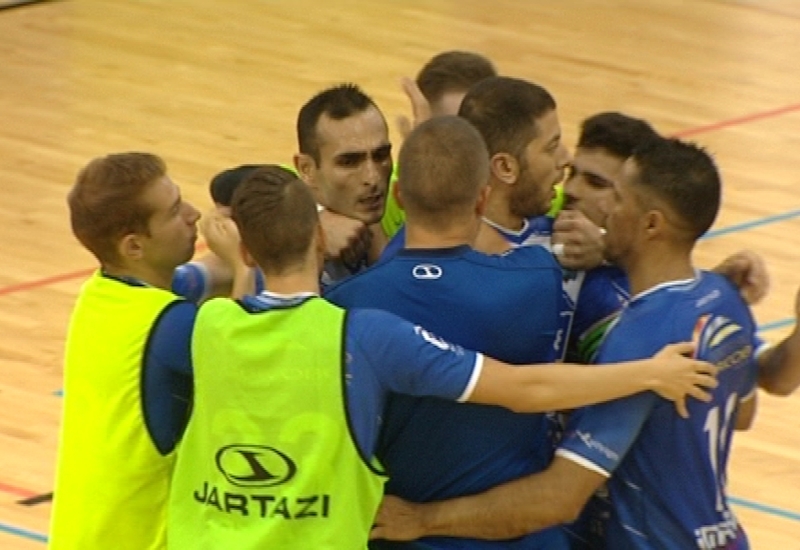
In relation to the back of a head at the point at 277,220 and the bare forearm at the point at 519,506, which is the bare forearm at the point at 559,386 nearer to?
the bare forearm at the point at 519,506

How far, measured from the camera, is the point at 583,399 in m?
4.99

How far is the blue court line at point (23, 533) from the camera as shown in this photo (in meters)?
7.83

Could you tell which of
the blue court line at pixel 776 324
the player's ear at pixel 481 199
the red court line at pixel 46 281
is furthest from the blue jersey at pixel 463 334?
the red court line at pixel 46 281

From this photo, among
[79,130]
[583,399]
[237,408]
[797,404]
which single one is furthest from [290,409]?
[79,130]

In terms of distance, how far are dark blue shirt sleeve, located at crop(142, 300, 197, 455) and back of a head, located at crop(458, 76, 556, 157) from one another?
93 centimetres

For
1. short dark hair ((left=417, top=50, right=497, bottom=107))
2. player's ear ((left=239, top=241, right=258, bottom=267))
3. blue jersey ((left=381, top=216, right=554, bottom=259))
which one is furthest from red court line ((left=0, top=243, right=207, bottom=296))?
player's ear ((left=239, top=241, right=258, bottom=267))

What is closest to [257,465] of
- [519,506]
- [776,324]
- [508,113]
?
[519,506]

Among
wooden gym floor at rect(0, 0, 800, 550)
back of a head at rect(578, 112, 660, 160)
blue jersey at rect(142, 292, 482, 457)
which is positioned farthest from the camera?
wooden gym floor at rect(0, 0, 800, 550)

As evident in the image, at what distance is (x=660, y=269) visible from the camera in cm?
525

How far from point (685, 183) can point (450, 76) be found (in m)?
2.29

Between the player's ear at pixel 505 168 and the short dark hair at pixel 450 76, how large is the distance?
1814mm

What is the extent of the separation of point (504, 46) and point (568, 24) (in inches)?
44.2

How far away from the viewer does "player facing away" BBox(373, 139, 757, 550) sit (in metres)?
5.11

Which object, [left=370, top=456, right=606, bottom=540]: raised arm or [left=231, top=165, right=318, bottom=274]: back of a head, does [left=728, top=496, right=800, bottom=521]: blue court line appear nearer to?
[left=370, top=456, right=606, bottom=540]: raised arm
